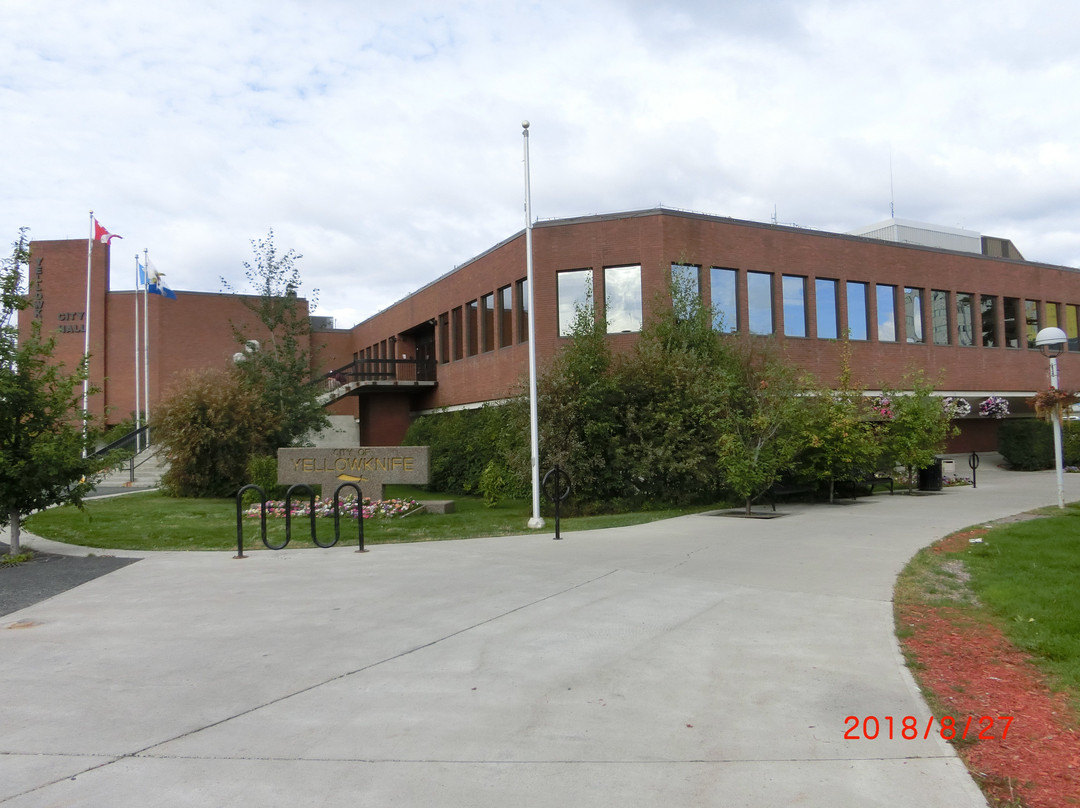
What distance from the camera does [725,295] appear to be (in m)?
24.9

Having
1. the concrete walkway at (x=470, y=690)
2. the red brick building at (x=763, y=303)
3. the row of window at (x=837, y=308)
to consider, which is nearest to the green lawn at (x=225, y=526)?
the concrete walkway at (x=470, y=690)

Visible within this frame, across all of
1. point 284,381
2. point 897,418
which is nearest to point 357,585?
point 897,418

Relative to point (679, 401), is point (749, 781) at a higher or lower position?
lower

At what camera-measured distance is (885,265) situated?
2850 cm

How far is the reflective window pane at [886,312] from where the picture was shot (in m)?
28.4

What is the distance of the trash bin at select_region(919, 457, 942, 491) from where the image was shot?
22.6m

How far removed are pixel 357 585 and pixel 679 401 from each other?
10443 millimetres

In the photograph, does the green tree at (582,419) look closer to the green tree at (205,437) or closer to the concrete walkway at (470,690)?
the concrete walkway at (470,690)

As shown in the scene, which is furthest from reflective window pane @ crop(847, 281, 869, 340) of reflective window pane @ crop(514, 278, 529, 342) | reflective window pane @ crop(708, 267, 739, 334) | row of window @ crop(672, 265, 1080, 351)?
reflective window pane @ crop(514, 278, 529, 342)

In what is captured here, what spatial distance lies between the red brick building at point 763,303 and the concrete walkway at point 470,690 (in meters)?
11.8

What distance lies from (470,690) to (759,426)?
12.3 meters

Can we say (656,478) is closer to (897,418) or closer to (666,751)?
(897,418)

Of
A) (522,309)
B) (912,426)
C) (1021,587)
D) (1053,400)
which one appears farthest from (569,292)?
(1021,587)

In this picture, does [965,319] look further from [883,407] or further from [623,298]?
[623,298]
